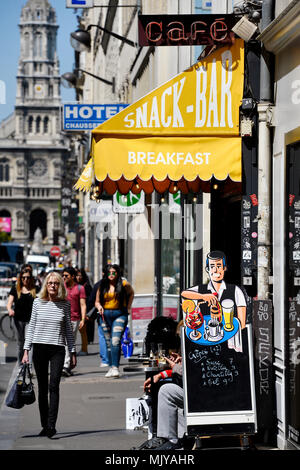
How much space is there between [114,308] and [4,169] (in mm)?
179066

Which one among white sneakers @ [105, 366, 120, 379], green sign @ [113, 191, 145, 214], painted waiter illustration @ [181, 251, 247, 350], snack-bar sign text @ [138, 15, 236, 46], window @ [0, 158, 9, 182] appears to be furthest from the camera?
window @ [0, 158, 9, 182]

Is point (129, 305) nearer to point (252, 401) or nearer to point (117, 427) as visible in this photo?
point (117, 427)

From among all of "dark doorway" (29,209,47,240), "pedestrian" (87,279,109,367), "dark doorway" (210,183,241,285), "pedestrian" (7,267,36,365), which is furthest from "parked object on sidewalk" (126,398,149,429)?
"dark doorway" (29,209,47,240)

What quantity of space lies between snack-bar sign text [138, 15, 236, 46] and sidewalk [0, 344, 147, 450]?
370cm

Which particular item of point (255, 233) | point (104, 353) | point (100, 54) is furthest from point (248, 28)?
point (100, 54)

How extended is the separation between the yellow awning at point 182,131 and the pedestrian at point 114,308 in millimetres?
6130

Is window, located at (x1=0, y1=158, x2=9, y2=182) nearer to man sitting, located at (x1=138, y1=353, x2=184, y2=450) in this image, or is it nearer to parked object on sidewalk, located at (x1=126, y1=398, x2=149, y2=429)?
parked object on sidewalk, located at (x1=126, y1=398, x2=149, y2=429)

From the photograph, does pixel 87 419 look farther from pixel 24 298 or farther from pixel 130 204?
pixel 130 204

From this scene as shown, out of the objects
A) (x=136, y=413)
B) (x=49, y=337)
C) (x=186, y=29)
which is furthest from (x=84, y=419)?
(x=186, y=29)

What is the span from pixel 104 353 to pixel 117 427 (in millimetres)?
6085

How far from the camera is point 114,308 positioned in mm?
14867

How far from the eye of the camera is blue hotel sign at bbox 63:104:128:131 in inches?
768

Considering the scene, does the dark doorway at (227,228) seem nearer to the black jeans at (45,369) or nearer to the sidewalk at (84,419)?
the sidewalk at (84,419)

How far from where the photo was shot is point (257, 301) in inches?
329
